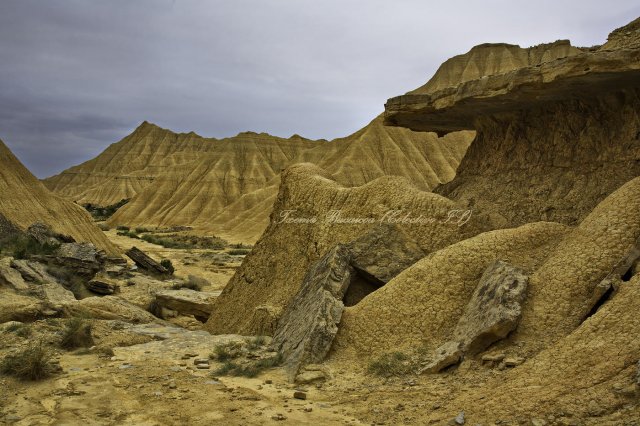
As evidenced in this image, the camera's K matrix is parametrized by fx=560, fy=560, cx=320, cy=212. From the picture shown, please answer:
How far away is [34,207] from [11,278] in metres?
12.6

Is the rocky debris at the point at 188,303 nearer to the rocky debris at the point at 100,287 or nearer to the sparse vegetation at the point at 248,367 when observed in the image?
the rocky debris at the point at 100,287

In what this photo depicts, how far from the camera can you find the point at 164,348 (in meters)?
10.1

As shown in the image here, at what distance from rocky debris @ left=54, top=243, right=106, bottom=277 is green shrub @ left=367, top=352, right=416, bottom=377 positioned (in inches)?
592

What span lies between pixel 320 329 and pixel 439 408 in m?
2.82

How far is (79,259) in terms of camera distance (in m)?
20.2

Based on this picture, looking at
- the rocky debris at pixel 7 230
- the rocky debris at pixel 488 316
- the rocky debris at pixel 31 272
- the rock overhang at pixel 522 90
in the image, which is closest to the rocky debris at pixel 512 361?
the rocky debris at pixel 488 316

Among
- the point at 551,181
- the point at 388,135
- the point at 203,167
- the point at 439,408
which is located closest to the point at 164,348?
the point at 439,408

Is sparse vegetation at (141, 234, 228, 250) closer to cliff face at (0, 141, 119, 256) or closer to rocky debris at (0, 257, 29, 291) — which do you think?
cliff face at (0, 141, 119, 256)

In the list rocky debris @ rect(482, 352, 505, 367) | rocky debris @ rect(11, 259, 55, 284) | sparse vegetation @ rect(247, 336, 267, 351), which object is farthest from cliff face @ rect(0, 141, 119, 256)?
rocky debris @ rect(482, 352, 505, 367)

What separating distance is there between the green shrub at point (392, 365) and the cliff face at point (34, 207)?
2213 centimetres

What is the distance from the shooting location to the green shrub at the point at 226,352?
8930 mm

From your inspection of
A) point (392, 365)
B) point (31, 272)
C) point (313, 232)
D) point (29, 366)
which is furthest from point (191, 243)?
point (392, 365)

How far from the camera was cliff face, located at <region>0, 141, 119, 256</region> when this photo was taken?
25781 millimetres

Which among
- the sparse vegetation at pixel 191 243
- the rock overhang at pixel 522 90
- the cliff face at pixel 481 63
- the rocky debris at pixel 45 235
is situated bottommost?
the sparse vegetation at pixel 191 243
